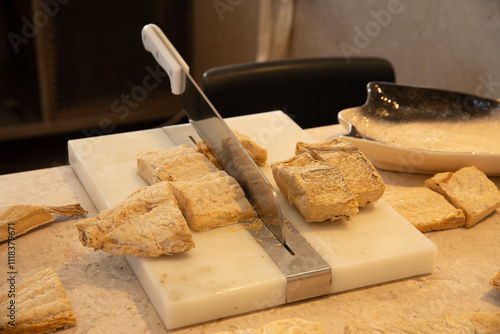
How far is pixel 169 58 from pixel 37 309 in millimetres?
797

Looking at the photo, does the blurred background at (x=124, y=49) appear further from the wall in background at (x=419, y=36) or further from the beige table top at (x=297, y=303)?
the beige table top at (x=297, y=303)

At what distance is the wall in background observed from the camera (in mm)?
2545

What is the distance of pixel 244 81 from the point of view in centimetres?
239

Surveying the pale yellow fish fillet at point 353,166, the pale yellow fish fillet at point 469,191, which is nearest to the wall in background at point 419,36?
the pale yellow fish fillet at point 469,191

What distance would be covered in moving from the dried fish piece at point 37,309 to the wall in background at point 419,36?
2.00 meters

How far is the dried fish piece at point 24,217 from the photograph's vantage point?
1.34m

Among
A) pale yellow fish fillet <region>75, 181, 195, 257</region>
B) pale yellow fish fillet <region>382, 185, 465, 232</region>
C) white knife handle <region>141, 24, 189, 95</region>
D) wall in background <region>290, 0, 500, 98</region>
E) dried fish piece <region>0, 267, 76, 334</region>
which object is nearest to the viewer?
dried fish piece <region>0, 267, 76, 334</region>

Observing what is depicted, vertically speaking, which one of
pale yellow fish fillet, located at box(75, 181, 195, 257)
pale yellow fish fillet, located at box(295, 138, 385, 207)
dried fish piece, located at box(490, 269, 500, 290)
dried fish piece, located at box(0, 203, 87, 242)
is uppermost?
pale yellow fish fillet, located at box(295, 138, 385, 207)

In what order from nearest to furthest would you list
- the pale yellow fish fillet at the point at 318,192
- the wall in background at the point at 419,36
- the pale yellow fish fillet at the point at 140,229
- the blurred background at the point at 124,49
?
the pale yellow fish fillet at the point at 140,229, the pale yellow fish fillet at the point at 318,192, the wall in background at the point at 419,36, the blurred background at the point at 124,49

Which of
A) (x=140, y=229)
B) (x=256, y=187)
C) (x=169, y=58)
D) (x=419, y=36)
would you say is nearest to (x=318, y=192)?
(x=256, y=187)

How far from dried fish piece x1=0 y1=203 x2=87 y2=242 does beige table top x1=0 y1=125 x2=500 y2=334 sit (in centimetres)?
2

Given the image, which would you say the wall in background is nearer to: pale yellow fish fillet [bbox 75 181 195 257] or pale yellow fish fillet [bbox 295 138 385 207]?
pale yellow fish fillet [bbox 295 138 385 207]

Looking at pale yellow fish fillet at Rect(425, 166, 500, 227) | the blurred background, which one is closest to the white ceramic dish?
pale yellow fish fillet at Rect(425, 166, 500, 227)

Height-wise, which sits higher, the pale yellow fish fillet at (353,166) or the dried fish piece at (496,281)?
the pale yellow fish fillet at (353,166)
